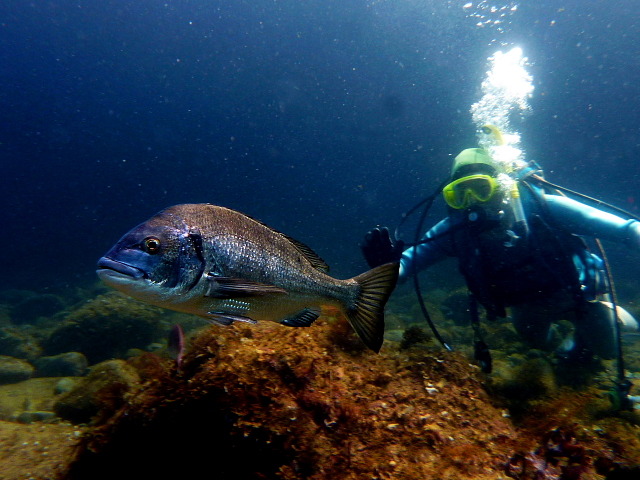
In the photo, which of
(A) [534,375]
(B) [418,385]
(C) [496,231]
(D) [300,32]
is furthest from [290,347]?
(D) [300,32]

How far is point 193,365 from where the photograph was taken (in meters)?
2.62

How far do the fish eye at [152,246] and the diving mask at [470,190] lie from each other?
5505 mm

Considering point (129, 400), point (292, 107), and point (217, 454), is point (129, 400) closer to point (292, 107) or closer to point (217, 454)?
point (217, 454)

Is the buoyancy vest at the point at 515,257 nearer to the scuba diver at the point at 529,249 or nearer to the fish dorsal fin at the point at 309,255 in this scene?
the scuba diver at the point at 529,249

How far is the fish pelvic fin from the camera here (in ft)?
6.82

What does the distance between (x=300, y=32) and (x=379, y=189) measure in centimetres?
5308

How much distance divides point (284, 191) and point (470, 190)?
80381mm

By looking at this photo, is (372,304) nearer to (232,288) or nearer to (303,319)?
(303,319)

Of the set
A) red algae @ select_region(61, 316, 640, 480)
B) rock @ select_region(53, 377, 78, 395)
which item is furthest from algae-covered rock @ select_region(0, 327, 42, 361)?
red algae @ select_region(61, 316, 640, 480)

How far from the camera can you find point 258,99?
195 ft

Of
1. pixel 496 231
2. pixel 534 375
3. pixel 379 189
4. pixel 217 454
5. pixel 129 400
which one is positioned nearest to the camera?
pixel 217 454

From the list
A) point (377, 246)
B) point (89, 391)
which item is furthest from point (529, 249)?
point (89, 391)

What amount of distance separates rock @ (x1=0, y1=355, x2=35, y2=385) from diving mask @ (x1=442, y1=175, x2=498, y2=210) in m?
11.1

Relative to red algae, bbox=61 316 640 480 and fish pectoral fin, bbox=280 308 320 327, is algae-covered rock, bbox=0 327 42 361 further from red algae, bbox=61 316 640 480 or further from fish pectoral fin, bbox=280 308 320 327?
fish pectoral fin, bbox=280 308 320 327
